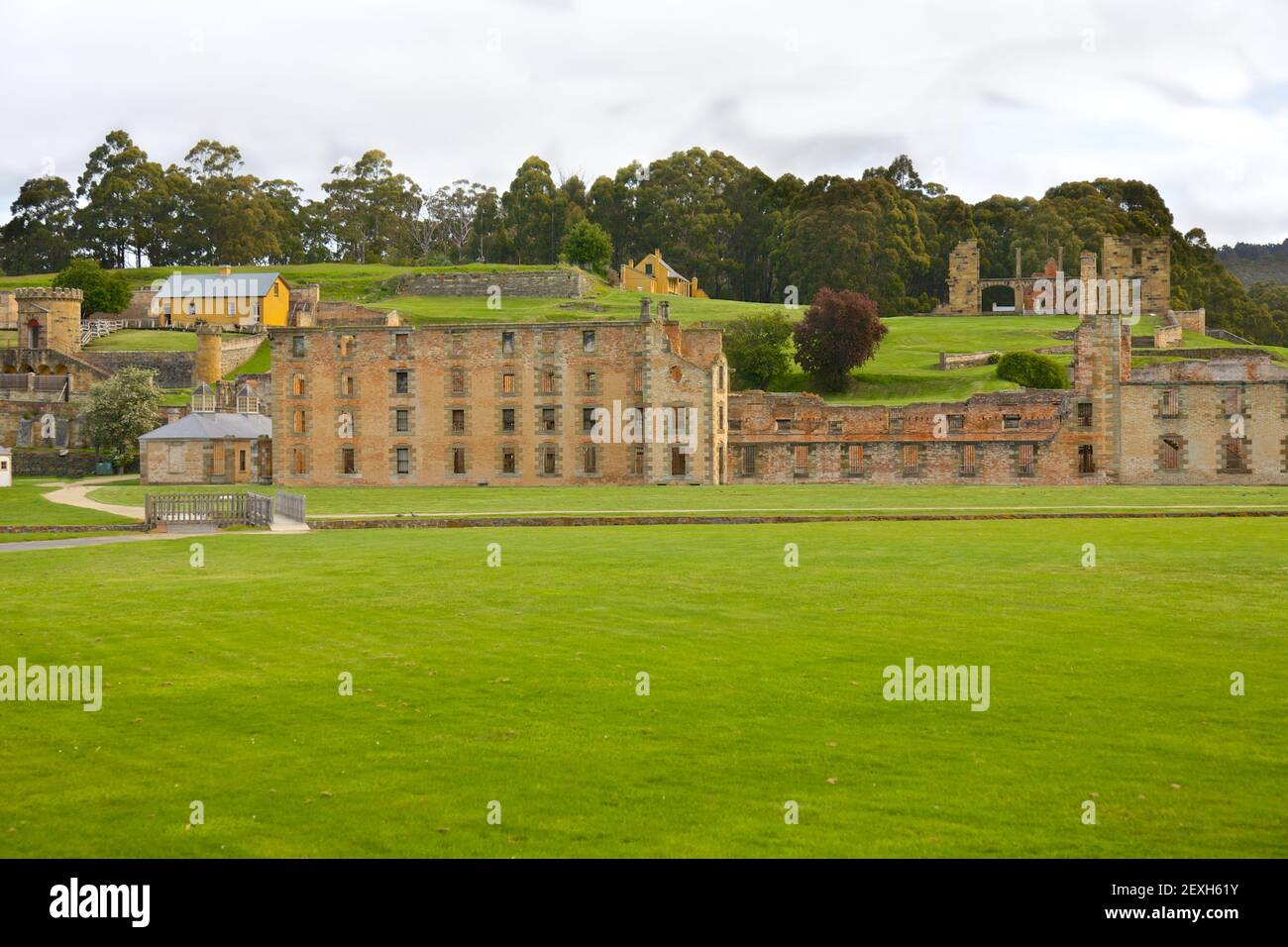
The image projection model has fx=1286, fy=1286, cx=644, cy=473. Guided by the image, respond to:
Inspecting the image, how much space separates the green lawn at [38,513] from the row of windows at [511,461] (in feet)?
62.5

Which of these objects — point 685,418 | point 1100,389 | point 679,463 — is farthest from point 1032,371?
point 679,463

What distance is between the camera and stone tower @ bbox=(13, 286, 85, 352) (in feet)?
367

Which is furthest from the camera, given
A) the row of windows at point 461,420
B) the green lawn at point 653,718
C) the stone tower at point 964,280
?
the stone tower at point 964,280

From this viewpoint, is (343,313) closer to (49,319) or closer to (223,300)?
(223,300)

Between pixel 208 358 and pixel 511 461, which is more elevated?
pixel 208 358

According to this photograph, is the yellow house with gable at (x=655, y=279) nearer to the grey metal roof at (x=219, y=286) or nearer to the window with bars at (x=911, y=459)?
the grey metal roof at (x=219, y=286)

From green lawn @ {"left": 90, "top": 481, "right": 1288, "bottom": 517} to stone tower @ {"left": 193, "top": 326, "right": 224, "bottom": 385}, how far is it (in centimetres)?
4271

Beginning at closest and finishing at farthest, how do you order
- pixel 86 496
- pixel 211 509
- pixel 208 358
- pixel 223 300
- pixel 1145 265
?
pixel 211 509 < pixel 86 496 < pixel 208 358 < pixel 1145 265 < pixel 223 300

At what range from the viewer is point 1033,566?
2558cm

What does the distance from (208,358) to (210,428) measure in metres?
28.0

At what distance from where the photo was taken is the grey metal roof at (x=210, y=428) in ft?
257

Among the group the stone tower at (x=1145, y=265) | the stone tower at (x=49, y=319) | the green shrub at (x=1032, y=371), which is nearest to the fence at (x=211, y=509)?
the green shrub at (x=1032, y=371)

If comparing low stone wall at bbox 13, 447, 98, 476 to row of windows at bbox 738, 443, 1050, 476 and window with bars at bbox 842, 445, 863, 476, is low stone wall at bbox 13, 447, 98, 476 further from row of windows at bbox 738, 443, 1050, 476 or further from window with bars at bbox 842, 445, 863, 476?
window with bars at bbox 842, 445, 863, 476

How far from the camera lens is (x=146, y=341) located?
116375 millimetres
